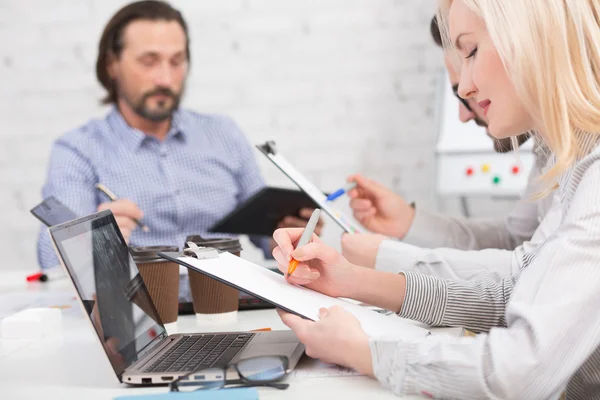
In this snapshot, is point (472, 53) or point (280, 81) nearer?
point (472, 53)

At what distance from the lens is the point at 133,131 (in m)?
2.38

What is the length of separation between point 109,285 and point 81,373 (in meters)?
0.11

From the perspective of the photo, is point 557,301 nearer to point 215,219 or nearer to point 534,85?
point 534,85

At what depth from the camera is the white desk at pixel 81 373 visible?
740 millimetres

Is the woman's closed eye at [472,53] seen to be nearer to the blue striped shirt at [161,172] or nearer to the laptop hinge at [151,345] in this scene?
the laptop hinge at [151,345]

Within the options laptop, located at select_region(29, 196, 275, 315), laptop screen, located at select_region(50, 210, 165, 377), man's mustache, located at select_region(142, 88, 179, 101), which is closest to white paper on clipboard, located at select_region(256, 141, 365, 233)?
laptop, located at select_region(29, 196, 275, 315)

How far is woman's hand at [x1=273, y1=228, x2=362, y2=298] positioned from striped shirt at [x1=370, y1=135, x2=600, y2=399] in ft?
0.69

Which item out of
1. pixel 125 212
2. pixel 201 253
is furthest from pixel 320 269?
pixel 125 212

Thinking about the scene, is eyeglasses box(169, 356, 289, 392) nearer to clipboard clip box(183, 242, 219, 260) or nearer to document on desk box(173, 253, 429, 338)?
document on desk box(173, 253, 429, 338)

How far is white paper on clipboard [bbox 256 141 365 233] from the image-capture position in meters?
1.43

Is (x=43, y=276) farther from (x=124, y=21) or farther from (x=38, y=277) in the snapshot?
(x=124, y=21)

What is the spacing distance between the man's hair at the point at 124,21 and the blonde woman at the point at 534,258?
175 cm

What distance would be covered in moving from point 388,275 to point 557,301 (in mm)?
345

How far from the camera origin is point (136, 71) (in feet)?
8.18
